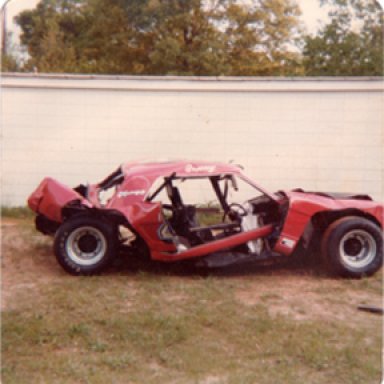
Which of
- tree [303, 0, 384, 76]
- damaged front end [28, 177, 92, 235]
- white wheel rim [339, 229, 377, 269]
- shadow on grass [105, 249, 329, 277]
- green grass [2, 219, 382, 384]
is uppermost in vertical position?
tree [303, 0, 384, 76]

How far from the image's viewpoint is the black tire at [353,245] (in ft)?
21.7

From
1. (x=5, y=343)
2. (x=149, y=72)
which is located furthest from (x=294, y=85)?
(x=149, y=72)

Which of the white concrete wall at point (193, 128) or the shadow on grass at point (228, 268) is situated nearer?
the shadow on grass at point (228, 268)

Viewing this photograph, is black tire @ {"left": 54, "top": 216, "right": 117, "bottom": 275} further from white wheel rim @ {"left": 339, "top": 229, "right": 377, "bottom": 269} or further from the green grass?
white wheel rim @ {"left": 339, "top": 229, "right": 377, "bottom": 269}

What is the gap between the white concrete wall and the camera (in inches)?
449

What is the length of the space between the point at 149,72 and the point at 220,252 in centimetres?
1678

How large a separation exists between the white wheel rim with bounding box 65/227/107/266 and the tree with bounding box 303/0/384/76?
14.1 m

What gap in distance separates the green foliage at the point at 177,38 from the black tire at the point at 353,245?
14.3 metres

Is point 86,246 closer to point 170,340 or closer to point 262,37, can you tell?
point 170,340

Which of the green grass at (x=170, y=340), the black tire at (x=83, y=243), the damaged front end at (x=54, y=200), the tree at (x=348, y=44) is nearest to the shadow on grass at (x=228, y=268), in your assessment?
the black tire at (x=83, y=243)

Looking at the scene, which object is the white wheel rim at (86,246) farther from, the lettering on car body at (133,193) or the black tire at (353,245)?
the black tire at (353,245)

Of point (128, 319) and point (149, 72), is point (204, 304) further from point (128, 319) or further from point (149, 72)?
point (149, 72)

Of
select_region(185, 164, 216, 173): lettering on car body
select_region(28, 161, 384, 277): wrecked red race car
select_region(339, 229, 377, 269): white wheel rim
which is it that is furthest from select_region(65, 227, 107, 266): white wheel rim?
select_region(339, 229, 377, 269): white wheel rim

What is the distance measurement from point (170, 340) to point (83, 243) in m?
2.26
